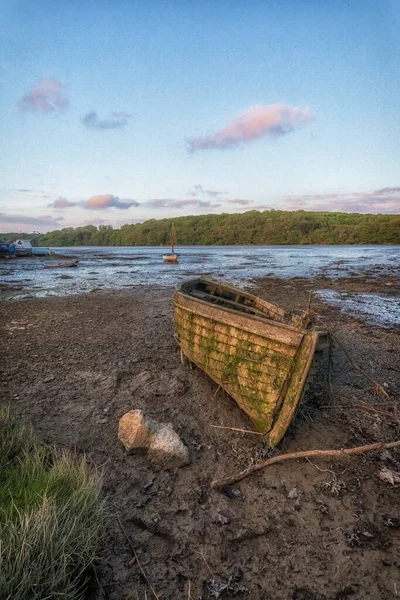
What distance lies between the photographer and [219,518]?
324cm

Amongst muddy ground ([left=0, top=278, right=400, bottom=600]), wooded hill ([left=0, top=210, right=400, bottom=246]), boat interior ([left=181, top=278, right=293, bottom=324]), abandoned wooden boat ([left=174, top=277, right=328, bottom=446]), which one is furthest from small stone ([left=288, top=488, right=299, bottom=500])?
wooded hill ([left=0, top=210, right=400, bottom=246])

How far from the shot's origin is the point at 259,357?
4.29 metres

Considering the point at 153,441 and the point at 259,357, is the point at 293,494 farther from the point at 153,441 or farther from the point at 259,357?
the point at 153,441

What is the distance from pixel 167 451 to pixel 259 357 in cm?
169

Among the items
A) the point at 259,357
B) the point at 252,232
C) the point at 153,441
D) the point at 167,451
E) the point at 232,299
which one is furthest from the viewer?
the point at 252,232

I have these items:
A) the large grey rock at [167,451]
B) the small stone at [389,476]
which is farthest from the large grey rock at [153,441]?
the small stone at [389,476]

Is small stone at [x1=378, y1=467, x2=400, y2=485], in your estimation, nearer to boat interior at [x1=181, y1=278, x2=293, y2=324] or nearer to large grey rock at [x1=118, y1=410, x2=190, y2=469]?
large grey rock at [x1=118, y1=410, x2=190, y2=469]

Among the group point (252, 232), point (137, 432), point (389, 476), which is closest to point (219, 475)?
point (137, 432)

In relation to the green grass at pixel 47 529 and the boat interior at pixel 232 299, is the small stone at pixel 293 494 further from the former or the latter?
the boat interior at pixel 232 299

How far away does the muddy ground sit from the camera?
267cm

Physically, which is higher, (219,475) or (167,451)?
(167,451)

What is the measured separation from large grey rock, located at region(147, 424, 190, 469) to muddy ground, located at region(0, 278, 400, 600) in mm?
117

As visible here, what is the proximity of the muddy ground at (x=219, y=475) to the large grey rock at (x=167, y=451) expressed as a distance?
117 mm

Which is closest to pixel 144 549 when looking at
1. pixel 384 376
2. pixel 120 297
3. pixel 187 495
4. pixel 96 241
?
pixel 187 495
